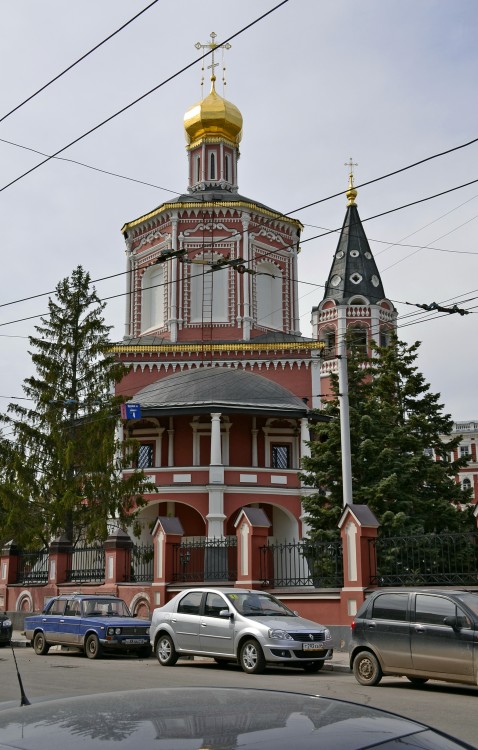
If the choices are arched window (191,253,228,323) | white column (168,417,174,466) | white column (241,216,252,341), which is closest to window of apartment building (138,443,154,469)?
white column (168,417,174,466)

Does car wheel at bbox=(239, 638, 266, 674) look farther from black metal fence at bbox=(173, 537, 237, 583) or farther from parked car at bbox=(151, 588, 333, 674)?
black metal fence at bbox=(173, 537, 237, 583)

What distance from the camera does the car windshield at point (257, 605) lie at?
14180mm

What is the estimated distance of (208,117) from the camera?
46.3 metres

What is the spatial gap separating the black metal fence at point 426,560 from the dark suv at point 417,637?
386 cm

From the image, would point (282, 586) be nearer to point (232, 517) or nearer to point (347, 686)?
point (347, 686)

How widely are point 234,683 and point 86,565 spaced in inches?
548

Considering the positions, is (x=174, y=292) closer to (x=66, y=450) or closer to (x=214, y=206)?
(x=214, y=206)

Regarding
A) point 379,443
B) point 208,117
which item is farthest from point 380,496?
point 208,117

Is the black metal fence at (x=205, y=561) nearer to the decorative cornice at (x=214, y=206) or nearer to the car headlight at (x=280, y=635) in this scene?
the car headlight at (x=280, y=635)

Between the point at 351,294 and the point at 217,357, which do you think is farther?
the point at 351,294

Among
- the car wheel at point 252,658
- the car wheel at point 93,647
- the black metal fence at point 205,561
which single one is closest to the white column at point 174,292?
the black metal fence at point 205,561

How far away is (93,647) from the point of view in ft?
54.2

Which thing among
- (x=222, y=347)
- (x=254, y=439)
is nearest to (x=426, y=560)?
(x=254, y=439)

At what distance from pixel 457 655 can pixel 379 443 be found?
16.2m
